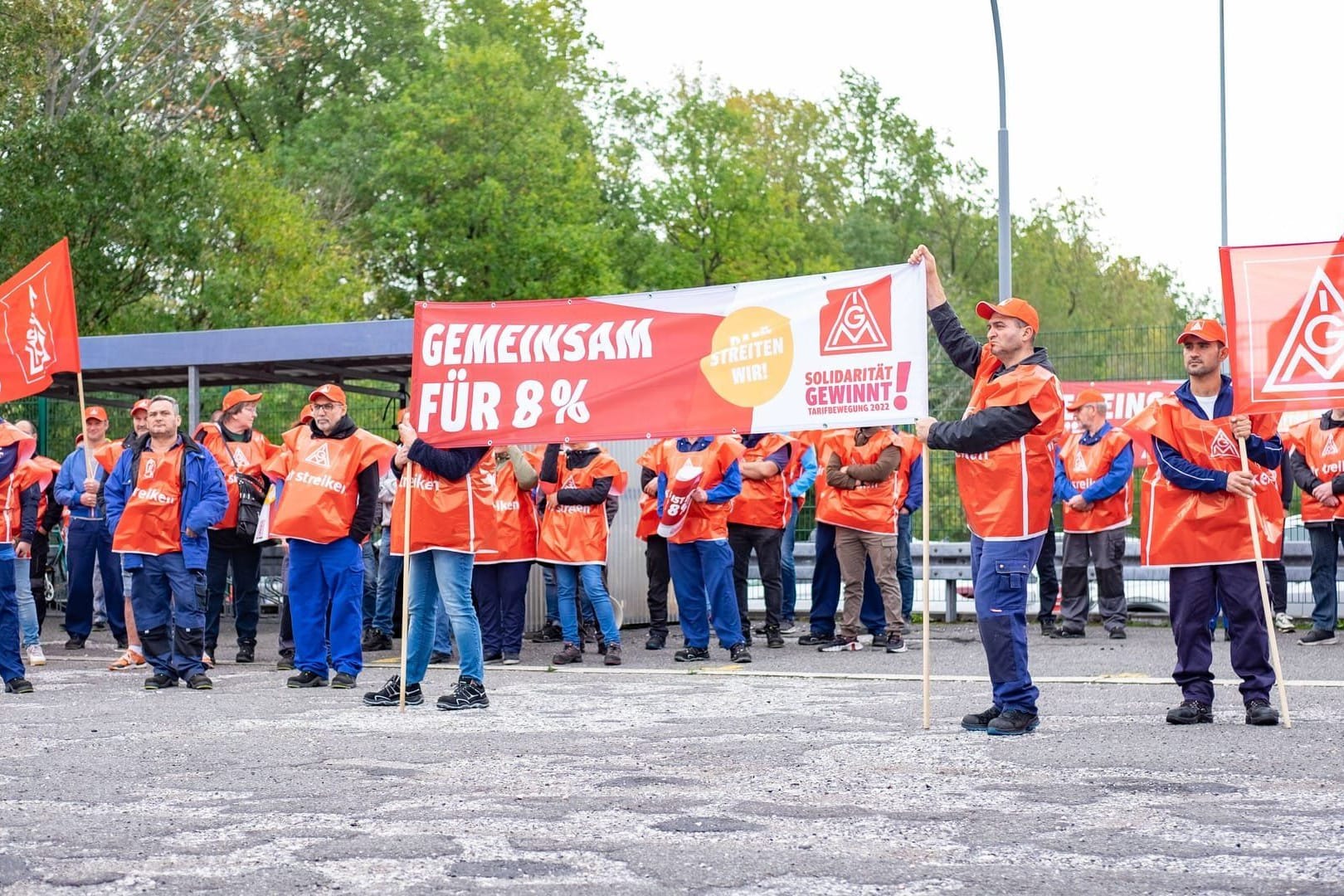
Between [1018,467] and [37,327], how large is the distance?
7.90 metres

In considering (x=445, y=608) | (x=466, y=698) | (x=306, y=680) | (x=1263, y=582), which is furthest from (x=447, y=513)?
(x=1263, y=582)

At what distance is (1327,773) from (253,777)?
4.36 metres

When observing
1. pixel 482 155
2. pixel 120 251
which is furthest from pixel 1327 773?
pixel 482 155

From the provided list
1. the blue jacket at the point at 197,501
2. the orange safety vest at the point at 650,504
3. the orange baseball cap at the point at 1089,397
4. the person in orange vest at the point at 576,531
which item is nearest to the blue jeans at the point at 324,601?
the blue jacket at the point at 197,501

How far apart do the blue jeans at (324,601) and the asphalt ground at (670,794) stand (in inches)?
14.2

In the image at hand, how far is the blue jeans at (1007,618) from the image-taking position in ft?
27.6

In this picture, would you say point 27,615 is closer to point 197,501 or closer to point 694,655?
point 197,501

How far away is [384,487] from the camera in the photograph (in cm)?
1439

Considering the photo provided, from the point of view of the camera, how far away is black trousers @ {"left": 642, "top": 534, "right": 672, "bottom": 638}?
14367 mm

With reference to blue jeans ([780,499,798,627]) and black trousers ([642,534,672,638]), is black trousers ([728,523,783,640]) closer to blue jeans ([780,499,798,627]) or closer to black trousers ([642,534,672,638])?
black trousers ([642,534,672,638])

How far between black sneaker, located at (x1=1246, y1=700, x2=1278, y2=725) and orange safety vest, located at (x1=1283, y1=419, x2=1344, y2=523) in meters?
6.53

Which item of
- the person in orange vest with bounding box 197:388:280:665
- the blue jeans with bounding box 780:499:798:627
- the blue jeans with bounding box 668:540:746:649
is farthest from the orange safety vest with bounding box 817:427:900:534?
the person in orange vest with bounding box 197:388:280:665

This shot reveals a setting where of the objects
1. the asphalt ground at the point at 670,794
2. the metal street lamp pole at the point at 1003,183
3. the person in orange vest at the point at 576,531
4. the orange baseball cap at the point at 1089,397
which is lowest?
the asphalt ground at the point at 670,794

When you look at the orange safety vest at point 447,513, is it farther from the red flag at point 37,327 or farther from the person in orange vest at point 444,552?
the red flag at point 37,327
